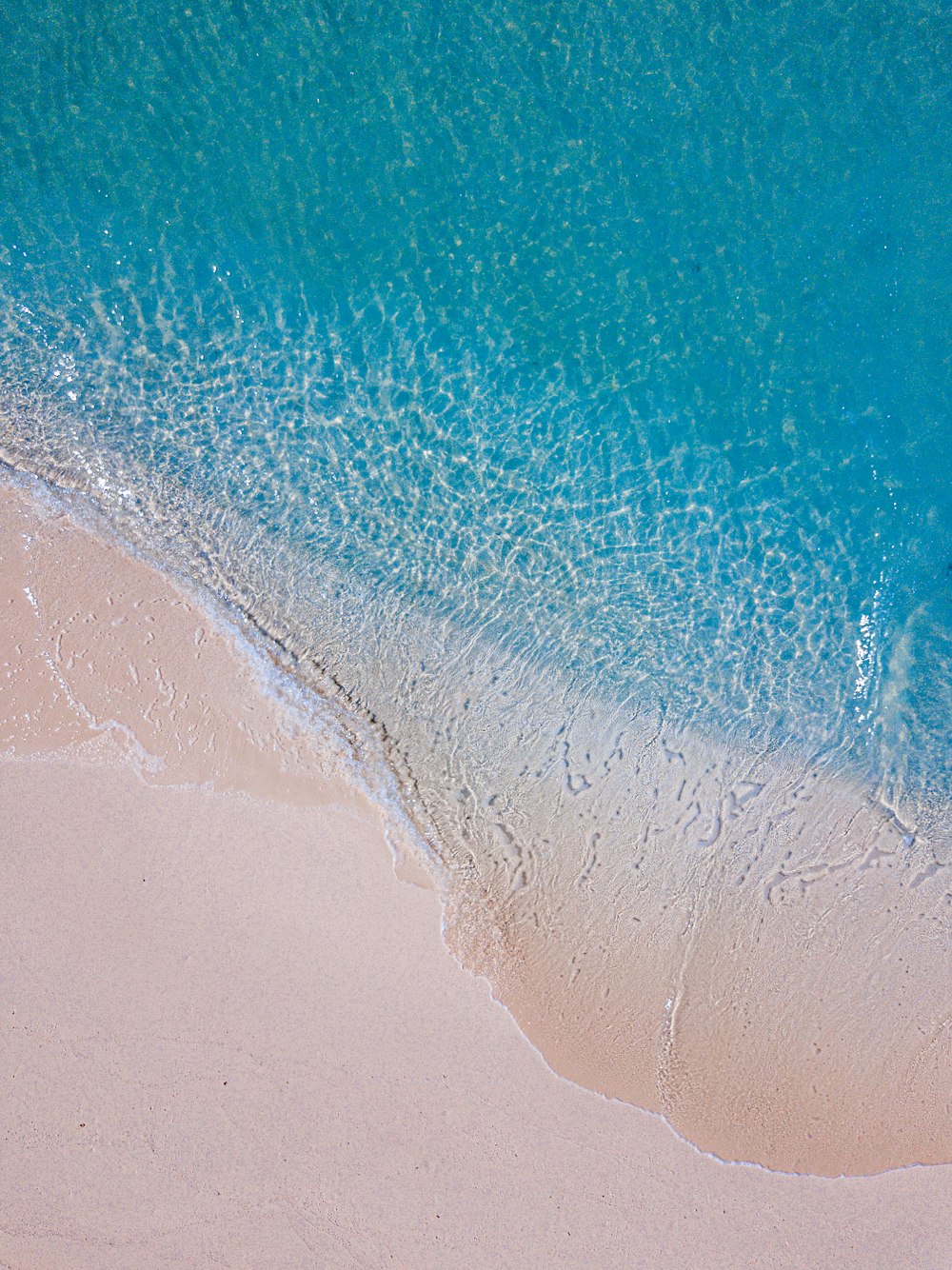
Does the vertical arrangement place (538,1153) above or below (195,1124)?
above

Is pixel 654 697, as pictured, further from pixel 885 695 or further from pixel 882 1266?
pixel 882 1266

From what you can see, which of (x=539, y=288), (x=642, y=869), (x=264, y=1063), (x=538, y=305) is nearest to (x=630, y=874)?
(x=642, y=869)

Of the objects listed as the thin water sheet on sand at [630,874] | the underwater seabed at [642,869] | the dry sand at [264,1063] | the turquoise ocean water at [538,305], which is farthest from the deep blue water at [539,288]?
the dry sand at [264,1063]

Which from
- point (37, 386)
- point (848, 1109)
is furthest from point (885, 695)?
point (37, 386)

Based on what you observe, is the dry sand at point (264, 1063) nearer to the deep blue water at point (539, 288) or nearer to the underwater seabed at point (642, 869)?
the underwater seabed at point (642, 869)

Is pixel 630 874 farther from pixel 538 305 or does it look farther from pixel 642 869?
pixel 538 305

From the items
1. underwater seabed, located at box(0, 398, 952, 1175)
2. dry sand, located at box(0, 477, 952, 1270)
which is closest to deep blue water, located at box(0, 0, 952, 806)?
underwater seabed, located at box(0, 398, 952, 1175)
